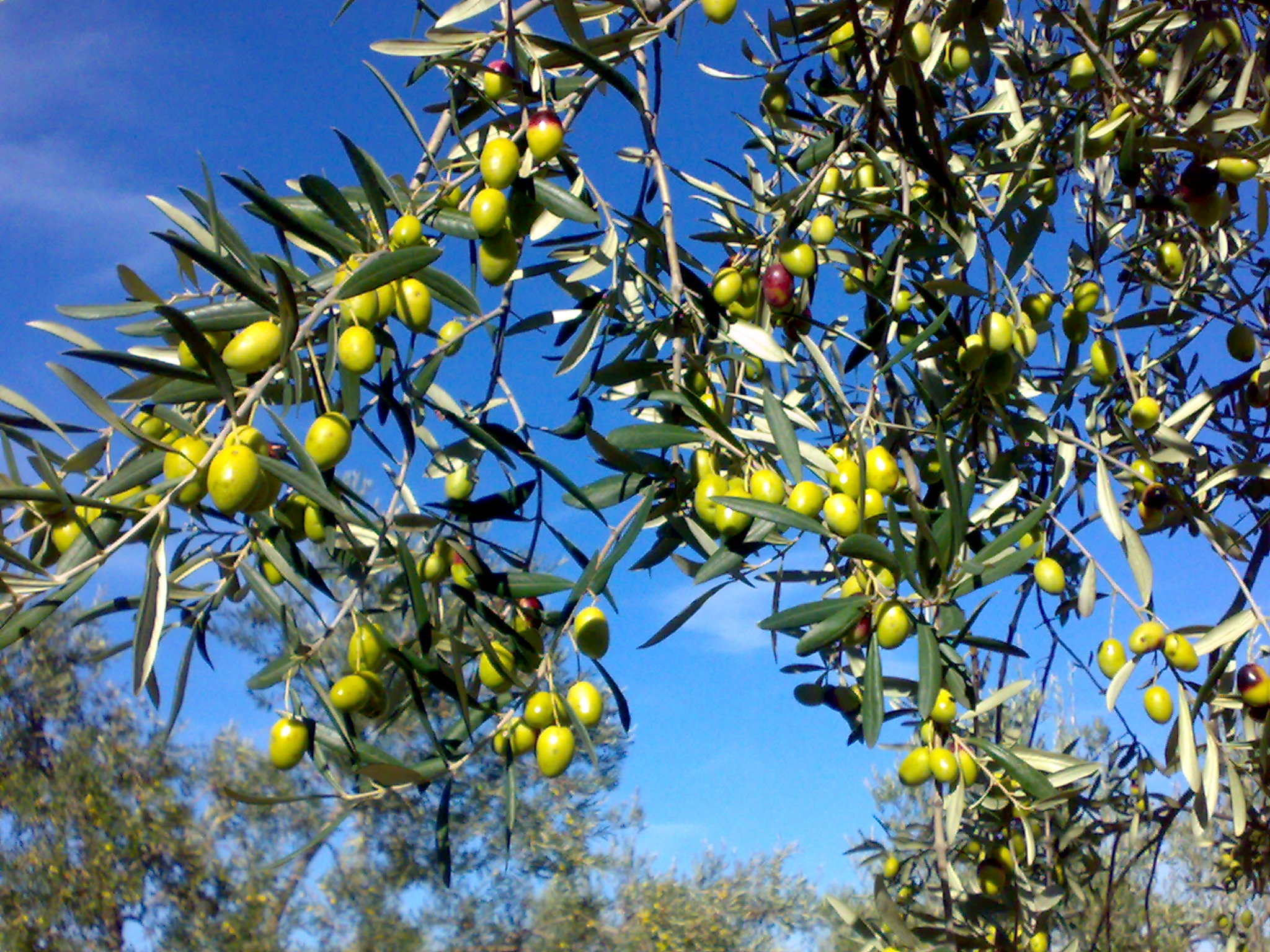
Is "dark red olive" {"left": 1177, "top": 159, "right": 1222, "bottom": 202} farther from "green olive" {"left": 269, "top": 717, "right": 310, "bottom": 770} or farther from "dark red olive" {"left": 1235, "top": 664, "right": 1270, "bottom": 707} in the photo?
"green olive" {"left": 269, "top": 717, "right": 310, "bottom": 770}

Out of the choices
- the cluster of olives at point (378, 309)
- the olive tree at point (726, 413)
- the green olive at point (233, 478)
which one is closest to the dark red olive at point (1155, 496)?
the olive tree at point (726, 413)

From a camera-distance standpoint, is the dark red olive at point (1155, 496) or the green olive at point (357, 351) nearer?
the green olive at point (357, 351)

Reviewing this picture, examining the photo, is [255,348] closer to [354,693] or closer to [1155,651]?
[354,693]

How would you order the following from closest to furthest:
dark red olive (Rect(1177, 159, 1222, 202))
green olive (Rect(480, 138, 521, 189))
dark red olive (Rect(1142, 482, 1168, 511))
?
green olive (Rect(480, 138, 521, 189)) → dark red olive (Rect(1177, 159, 1222, 202)) → dark red olive (Rect(1142, 482, 1168, 511))

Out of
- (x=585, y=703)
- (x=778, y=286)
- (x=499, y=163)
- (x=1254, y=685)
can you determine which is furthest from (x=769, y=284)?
(x=1254, y=685)

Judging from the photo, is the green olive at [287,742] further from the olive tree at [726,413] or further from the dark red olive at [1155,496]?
the dark red olive at [1155,496]

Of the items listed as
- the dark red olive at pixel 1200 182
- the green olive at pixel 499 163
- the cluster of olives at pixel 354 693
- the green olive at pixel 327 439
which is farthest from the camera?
the dark red olive at pixel 1200 182

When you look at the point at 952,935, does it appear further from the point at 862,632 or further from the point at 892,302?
the point at 892,302

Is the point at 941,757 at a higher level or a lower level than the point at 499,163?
lower

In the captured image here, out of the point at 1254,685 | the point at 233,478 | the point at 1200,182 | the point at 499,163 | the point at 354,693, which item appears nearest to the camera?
the point at 233,478

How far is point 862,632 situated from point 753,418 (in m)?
0.35

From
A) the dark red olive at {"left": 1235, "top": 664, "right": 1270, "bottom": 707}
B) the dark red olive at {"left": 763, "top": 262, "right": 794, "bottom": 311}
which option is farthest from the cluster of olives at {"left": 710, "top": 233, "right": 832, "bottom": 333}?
the dark red olive at {"left": 1235, "top": 664, "right": 1270, "bottom": 707}

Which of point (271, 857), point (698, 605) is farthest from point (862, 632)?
point (271, 857)

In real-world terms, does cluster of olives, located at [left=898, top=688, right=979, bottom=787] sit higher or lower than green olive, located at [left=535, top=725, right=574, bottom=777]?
higher
